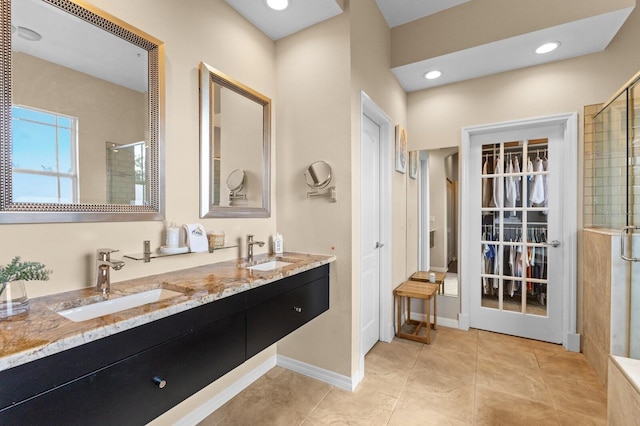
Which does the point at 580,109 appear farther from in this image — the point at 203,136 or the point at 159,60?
the point at 159,60

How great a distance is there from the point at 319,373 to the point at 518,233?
Result: 2.37m

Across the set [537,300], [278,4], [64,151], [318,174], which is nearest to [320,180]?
[318,174]

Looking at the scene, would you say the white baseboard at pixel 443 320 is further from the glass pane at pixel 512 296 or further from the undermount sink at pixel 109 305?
the undermount sink at pixel 109 305

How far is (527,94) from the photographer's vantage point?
111 inches

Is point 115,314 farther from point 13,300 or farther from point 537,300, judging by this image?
point 537,300

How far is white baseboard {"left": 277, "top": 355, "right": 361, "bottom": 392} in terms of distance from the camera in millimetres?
2102

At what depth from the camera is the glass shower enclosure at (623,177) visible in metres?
1.95

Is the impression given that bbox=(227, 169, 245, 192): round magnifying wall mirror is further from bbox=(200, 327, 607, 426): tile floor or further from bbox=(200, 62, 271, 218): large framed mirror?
bbox=(200, 327, 607, 426): tile floor

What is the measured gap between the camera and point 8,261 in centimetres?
108

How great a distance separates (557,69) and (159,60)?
3.27 metres

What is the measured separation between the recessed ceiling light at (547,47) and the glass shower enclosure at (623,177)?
2.05ft

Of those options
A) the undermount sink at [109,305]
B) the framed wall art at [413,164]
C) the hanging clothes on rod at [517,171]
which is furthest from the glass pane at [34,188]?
the hanging clothes on rod at [517,171]

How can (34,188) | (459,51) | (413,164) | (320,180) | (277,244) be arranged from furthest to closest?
1. (413,164)
2. (459,51)
3. (277,244)
4. (320,180)
5. (34,188)

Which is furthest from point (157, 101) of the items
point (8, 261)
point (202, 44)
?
point (8, 261)
